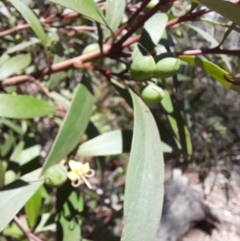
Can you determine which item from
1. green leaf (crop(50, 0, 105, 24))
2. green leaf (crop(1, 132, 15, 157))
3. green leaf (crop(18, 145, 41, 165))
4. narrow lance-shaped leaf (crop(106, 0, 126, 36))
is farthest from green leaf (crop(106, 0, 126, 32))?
green leaf (crop(1, 132, 15, 157))

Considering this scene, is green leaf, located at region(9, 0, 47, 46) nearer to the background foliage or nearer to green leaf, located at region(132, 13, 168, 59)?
the background foliage

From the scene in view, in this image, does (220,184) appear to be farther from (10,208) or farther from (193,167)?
(10,208)

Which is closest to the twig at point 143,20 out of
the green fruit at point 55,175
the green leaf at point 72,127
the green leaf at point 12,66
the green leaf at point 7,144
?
the green leaf at point 72,127

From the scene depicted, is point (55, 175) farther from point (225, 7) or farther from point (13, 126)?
point (13, 126)

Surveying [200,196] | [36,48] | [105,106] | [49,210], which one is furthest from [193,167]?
[105,106]

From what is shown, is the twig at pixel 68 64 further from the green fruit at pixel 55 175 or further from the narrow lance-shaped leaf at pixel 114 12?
the green fruit at pixel 55 175

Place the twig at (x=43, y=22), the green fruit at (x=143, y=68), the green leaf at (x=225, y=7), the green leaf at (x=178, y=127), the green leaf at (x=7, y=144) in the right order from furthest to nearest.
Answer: the green leaf at (x=7, y=144) < the twig at (x=43, y=22) < the green leaf at (x=178, y=127) < the green fruit at (x=143, y=68) < the green leaf at (x=225, y=7)

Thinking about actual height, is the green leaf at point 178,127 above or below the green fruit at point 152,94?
below
